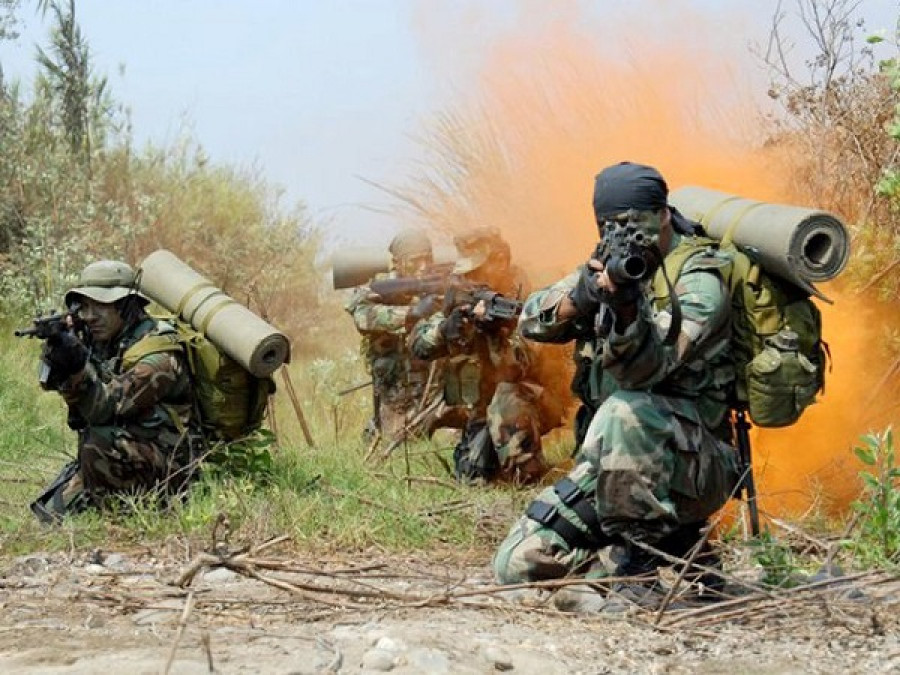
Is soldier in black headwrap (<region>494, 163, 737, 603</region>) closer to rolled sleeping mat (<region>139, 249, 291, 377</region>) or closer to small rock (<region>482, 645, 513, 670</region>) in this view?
small rock (<region>482, 645, 513, 670</region>)

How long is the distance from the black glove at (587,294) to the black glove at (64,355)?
7.40 ft

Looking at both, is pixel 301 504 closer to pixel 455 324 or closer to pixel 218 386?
pixel 218 386

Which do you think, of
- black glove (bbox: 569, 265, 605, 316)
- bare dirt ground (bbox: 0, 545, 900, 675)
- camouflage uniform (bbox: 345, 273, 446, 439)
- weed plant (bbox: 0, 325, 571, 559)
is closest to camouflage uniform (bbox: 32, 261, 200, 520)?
weed plant (bbox: 0, 325, 571, 559)

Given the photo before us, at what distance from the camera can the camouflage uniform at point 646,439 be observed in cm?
428

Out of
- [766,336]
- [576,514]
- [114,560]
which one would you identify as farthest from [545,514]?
[114,560]

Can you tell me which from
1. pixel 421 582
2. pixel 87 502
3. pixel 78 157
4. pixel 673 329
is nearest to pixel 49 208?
pixel 78 157

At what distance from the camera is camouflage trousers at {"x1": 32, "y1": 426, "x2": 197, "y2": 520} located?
19.9 feet

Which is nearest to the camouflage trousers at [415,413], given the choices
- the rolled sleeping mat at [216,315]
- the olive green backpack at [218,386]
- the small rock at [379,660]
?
the olive green backpack at [218,386]

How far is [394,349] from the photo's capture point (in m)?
9.48

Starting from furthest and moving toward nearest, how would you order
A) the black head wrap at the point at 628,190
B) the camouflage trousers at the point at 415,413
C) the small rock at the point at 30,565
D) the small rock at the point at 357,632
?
1. the camouflage trousers at the point at 415,413
2. the small rock at the point at 30,565
3. the black head wrap at the point at 628,190
4. the small rock at the point at 357,632

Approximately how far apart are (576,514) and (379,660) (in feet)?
4.71

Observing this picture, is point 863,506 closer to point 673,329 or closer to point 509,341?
point 673,329

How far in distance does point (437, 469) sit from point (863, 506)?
11.8 feet

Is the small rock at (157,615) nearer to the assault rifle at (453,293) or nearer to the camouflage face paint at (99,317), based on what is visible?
the camouflage face paint at (99,317)
